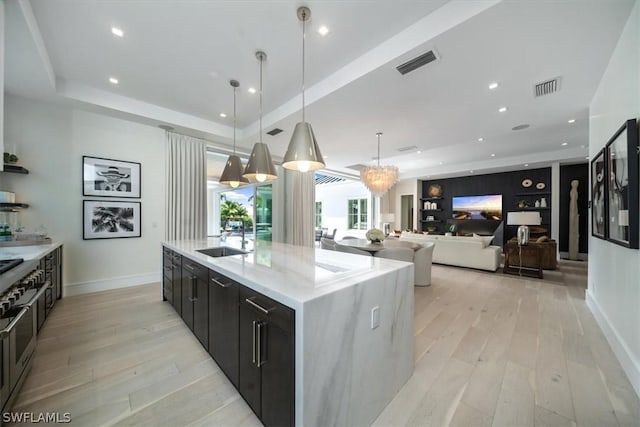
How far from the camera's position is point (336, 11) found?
6.98 ft

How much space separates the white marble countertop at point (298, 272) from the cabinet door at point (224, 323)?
0.10 m

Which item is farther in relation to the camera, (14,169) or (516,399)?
(14,169)

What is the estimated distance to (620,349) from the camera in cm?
208

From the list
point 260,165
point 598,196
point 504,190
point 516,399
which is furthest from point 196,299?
point 504,190

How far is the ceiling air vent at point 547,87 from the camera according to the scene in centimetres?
284

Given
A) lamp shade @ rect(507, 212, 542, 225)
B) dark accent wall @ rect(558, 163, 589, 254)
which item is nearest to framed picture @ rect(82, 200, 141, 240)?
lamp shade @ rect(507, 212, 542, 225)

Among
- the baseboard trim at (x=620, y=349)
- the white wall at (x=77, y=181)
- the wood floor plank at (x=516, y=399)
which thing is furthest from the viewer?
the white wall at (x=77, y=181)

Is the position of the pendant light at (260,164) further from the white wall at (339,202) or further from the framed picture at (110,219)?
the white wall at (339,202)

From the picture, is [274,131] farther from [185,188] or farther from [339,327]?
[339,327]

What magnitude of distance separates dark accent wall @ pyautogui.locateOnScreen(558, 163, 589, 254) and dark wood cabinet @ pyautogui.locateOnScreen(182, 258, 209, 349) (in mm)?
9488

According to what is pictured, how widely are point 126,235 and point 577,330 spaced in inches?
256

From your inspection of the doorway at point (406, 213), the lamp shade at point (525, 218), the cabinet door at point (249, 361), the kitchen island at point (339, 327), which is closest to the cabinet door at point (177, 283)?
the kitchen island at point (339, 327)

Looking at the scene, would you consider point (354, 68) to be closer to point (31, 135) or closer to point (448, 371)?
point (448, 371)

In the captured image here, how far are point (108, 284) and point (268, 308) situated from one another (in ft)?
14.0
